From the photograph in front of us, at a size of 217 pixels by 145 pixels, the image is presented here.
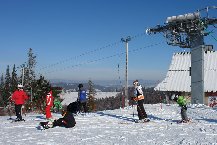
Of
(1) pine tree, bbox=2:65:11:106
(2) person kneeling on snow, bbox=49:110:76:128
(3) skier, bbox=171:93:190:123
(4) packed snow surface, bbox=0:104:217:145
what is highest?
(1) pine tree, bbox=2:65:11:106

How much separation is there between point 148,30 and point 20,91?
800 inches

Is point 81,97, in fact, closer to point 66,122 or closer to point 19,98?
point 19,98

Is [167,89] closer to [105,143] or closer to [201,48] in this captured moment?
[201,48]

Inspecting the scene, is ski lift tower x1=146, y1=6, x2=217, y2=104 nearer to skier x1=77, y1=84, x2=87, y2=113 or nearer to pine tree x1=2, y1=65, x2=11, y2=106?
skier x1=77, y1=84, x2=87, y2=113

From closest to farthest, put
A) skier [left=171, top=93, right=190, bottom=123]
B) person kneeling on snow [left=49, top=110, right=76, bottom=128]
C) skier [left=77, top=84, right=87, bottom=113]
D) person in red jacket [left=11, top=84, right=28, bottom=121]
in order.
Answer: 1. person kneeling on snow [left=49, top=110, right=76, bottom=128]
2. skier [left=171, top=93, right=190, bottom=123]
3. person in red jacket [left=11, top=84, right=28, bottom=121]
4. skier [left=77, top=84, right=87, bottom=113]

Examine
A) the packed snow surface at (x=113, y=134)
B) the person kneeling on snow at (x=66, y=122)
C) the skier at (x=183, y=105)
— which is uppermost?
the skier at (x=183, y=105)

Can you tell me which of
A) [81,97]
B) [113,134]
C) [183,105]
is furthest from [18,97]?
[183,105]

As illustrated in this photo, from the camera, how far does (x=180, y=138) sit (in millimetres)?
13836

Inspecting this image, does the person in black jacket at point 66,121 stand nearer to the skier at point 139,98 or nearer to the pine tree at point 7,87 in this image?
the skier at point 139,98

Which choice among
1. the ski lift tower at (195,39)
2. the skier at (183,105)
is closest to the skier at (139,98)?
the skier at (183,105)

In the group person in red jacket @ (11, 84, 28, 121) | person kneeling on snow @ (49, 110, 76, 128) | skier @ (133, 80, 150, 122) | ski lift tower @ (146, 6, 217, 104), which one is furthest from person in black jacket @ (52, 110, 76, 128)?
ski lift tower @ (146, 6, 217, 104)

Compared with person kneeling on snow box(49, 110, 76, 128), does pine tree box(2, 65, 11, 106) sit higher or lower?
higher

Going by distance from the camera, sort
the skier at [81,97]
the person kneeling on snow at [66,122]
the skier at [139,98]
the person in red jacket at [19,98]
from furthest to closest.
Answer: the skier at [81,97] → the person in red jacket at [19,98] → the skier at [139,98] → the person kneeling on snow at [66,122]

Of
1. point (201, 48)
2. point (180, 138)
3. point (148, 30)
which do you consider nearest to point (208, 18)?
point (201, 48)
